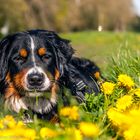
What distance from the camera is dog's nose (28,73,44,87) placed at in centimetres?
604

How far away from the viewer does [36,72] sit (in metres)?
6.09

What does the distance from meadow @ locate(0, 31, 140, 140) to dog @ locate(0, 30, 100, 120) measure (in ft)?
1.10

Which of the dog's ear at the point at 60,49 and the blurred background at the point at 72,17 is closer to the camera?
the dog's ear at the point at 60,49

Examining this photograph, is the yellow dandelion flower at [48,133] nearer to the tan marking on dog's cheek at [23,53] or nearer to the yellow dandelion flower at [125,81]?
the yellow dandelion flower at [125,81]

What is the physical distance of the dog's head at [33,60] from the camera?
614 centimetres

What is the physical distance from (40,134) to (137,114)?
1.01m

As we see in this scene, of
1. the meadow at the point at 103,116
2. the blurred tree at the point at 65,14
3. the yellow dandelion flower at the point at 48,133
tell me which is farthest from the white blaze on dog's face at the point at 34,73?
the blurred tree at the point at 65,14

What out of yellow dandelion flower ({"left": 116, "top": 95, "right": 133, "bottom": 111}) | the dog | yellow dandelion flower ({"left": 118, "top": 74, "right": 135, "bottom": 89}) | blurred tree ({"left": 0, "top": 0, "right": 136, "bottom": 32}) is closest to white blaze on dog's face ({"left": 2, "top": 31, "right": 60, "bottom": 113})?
the dog

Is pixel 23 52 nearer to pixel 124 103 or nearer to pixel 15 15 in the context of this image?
pixel 124 103

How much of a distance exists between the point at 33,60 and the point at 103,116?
1.49m

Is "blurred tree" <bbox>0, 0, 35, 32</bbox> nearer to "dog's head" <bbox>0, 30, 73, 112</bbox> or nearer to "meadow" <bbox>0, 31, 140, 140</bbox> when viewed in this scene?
"meadow" <bbox>0, 31, 140, 140</bbox>

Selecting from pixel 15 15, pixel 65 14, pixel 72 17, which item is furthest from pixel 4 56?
pixel 72 17

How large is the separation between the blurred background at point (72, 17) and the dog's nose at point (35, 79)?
26726 millimetres

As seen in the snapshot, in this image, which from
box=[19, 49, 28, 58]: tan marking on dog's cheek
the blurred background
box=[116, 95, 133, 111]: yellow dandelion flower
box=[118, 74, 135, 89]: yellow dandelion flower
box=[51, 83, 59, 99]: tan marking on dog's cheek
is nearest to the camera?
box=[116, 95, 133, 111]: yellow dandelion flower
